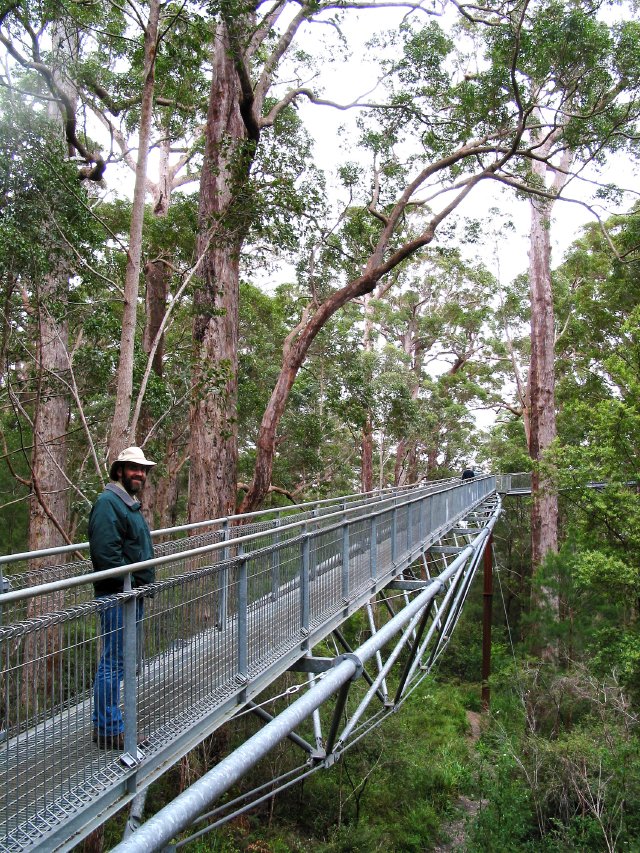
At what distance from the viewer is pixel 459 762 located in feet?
60.2

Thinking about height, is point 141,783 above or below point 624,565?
above

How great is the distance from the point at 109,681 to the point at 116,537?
79cm

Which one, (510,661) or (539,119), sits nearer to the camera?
(539,119)

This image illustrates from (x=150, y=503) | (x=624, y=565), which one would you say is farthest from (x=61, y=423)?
(x=624, y=565)

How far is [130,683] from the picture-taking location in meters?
3.43

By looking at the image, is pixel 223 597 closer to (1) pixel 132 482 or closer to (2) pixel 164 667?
(2) pixel 164 667

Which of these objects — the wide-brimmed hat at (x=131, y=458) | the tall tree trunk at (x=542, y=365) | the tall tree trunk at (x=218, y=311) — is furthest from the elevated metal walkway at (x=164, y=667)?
the tall tree trunk at (x=542, y=365)

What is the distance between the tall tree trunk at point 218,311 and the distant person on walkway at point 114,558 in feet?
19.7

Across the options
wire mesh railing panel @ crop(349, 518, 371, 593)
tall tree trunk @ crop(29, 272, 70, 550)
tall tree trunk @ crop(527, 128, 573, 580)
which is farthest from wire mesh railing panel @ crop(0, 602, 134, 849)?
tall tree trunk @ crop(527, 128, 573, 580)

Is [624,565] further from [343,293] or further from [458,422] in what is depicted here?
[458,422]

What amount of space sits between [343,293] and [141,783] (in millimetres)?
10995

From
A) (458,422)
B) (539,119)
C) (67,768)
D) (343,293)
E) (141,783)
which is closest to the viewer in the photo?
(67,768)

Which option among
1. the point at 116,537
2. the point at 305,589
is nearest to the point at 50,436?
the point at 305,589

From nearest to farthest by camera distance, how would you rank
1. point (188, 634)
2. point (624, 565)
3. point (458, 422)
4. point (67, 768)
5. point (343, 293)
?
point (67, 768), point (188, 634), point (343, 293), point (624, 565), point (458, 422)
